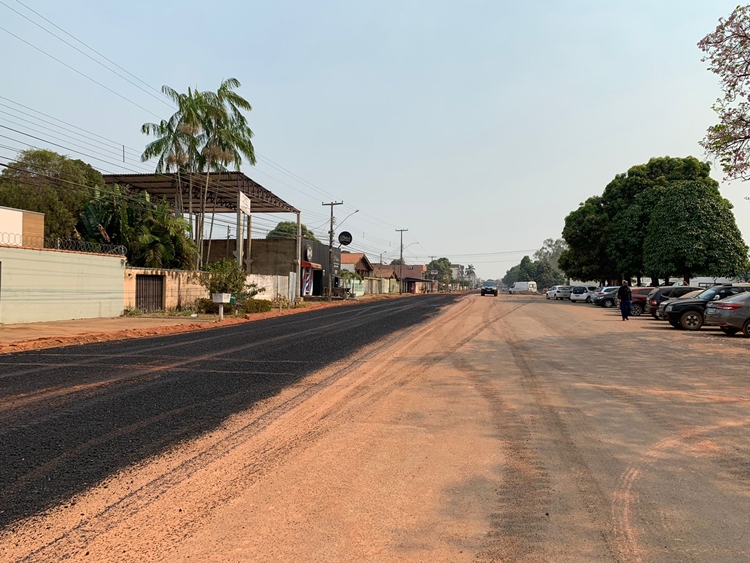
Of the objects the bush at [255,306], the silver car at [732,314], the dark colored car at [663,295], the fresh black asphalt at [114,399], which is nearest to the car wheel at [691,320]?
the silver car at [732,314]

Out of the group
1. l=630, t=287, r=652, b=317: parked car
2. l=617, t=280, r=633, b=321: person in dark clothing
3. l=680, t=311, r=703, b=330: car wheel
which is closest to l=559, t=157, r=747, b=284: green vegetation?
l=630, t=287, r=652, b=317: parked car

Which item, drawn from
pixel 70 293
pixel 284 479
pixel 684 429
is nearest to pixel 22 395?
pixel 284 479

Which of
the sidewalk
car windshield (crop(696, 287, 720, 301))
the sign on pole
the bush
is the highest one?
the sign on pole

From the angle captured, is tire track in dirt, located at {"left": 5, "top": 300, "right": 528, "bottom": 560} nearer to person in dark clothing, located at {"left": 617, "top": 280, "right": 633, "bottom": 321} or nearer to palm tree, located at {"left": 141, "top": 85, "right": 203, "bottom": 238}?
person in dark clothing, located at {"left": 617, "top": 280, "right": 633, "bottom": 321}

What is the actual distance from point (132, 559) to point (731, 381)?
9.95 metres

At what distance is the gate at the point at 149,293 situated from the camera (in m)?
26.8

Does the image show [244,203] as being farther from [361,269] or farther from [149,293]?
[361,269]

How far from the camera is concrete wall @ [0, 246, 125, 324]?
19.2 metres

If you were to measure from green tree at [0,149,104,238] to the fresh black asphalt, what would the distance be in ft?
94.9

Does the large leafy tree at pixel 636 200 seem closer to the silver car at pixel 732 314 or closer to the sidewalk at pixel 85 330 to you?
the silver car at pixel 732 314

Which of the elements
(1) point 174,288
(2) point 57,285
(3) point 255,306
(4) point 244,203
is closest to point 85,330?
(2) point 57,285

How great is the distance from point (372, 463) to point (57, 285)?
68.3ft

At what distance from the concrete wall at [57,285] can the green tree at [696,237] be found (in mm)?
39020

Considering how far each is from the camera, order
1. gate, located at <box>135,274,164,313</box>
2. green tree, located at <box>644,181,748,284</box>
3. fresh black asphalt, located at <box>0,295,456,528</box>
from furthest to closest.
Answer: green tree, located at <box>644,181,748,284</box> < gate, located at <box>135,274,164,313</box> < fresh black asphalt, located at <box>0,295,456,528</box>
